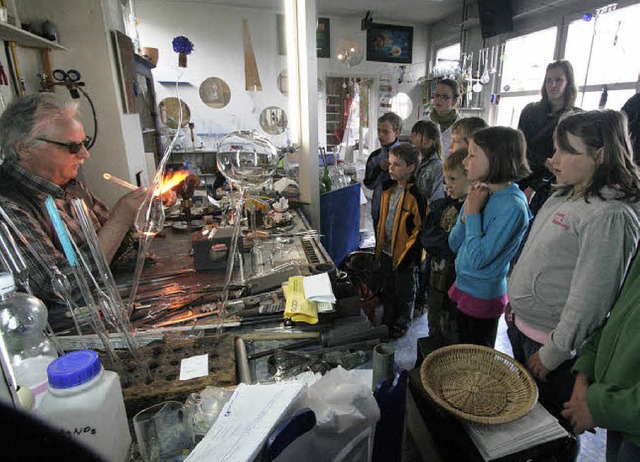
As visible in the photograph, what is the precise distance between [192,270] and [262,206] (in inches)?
33.8

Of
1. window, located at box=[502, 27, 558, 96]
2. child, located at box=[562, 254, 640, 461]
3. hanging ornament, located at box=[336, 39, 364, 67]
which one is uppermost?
hanging ornament, located at box=[336, 39, 364, 67]

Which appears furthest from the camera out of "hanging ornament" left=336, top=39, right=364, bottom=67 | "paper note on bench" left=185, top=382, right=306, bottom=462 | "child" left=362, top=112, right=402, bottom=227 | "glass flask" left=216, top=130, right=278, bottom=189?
"hanging ornament" left=336, top=39, right=364, bottom=67

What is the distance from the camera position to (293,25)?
A: 2.05m

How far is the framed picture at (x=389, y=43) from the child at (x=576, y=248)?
6.01 metres

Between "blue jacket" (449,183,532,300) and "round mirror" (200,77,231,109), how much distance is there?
5.14m

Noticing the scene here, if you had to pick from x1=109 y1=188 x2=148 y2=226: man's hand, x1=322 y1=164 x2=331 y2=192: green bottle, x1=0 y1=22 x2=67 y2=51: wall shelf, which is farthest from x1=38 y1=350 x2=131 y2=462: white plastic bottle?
x1=322 y1=164 x2=331 y2=192: green bottle

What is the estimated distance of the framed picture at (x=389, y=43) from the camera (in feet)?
20.8

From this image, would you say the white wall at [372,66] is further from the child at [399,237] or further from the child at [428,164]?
the child at [399,237]

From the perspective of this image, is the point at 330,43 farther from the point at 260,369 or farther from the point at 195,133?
the point at 260,369

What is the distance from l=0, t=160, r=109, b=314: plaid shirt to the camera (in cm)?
105

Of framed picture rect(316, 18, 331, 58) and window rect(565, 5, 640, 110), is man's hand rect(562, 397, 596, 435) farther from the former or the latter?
framed picture rect(316, 18, 331, 58)

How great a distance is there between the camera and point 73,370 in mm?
538

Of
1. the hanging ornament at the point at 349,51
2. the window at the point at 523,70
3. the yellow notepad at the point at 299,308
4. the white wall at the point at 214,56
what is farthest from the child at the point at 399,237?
the hanging ornament at the point at 349,51

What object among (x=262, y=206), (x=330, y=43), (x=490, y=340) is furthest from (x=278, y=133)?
(x=490, y=340)
